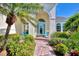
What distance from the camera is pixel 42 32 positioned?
4703 millimetres

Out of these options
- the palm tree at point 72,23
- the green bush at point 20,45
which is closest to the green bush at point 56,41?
the palm tree at point 72,23

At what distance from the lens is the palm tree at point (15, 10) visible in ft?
15.1

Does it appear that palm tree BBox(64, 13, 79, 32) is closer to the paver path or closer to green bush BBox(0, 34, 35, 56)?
the paver path

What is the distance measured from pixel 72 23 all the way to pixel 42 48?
0.59 metres

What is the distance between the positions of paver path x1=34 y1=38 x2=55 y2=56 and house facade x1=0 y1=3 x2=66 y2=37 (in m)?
0.11

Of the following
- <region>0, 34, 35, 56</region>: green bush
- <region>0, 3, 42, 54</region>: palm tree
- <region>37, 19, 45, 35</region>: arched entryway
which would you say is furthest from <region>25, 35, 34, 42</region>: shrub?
<region>0, 3, 42, 54</region>: palm tree

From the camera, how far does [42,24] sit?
464cm

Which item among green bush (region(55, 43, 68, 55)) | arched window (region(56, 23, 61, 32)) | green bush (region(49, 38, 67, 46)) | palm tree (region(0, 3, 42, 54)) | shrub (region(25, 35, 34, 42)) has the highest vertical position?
palm tree (region(0, 3, 42, 54))

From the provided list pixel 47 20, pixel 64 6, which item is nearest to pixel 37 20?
pixel 47 20

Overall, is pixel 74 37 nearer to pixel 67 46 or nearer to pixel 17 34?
pixel 67 46

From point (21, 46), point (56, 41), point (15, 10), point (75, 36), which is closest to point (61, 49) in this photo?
point (56, 41)

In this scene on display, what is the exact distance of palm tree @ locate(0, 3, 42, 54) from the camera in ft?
15.1

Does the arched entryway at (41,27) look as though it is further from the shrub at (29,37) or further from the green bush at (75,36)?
the green bush at (75,36)

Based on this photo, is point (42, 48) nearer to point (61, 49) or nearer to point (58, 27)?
point (61, 49)
